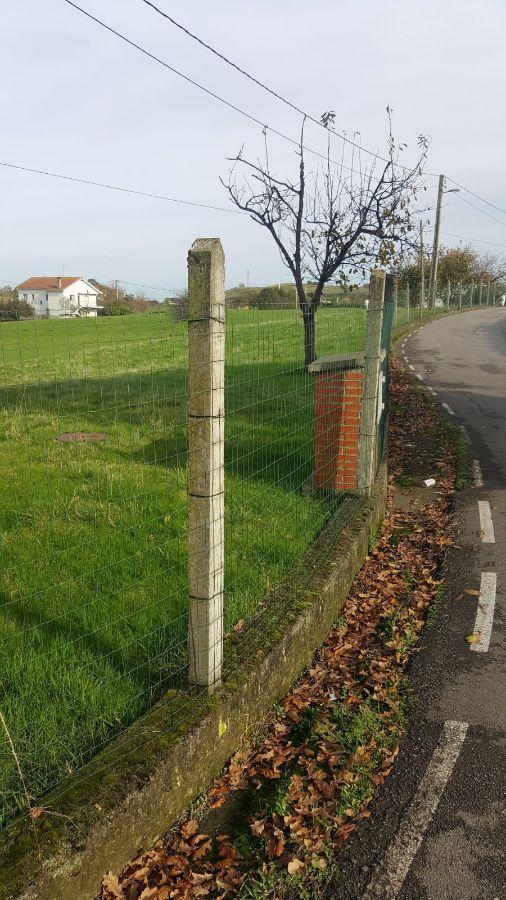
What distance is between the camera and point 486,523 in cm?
766

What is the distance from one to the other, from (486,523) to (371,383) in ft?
6.45

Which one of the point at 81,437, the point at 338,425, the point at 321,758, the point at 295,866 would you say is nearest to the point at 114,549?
the point at 321,758

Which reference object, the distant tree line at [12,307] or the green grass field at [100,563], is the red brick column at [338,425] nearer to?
the green grass field at [100,563]

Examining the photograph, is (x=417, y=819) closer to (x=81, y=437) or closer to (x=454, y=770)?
(x=454, y=770)

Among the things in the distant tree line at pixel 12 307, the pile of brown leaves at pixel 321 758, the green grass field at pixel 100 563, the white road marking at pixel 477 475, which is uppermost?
the distant tree line at pixel 12 307

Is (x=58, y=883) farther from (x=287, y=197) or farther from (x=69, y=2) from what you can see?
(x=287, y=197)

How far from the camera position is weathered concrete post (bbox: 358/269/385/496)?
280 inches

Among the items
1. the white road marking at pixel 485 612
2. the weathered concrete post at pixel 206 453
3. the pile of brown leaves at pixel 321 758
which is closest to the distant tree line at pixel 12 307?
the weathered concrete post at pixel 206 453

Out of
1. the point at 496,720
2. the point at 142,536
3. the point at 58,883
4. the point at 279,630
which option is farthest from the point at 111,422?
the point at 58,883

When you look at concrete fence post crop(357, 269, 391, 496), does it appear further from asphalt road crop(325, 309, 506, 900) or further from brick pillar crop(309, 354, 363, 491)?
asphalt road crop(325, 309, 506, 900)

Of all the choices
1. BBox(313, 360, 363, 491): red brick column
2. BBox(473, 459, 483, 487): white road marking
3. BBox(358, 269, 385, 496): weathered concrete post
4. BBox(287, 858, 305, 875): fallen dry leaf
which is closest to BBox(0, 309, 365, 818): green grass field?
BBox(313, 360, 363, 491): red brick column

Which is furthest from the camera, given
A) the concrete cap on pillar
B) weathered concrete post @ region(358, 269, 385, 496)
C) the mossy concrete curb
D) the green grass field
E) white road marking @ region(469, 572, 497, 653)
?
the concrete cap on pillar

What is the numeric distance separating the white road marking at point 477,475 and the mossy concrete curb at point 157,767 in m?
4.69

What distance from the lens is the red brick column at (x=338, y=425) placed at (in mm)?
7379
